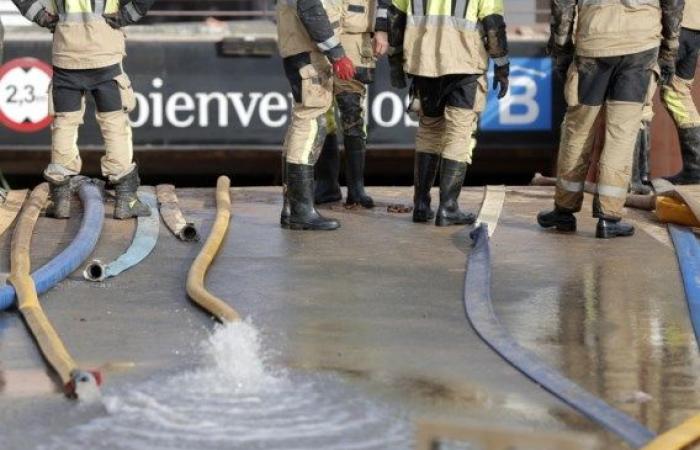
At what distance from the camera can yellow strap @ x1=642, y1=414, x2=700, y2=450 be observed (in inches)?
189

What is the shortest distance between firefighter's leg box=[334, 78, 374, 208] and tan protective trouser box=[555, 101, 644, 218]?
1690mm

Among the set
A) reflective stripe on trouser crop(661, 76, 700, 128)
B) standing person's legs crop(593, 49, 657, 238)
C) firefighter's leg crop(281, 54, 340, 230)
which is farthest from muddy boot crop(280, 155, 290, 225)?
reflective stripe on trouser crop(661, 76, 700, 128)

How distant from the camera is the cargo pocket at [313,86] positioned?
30.0 ft

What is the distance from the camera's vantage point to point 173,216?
9.46 meters

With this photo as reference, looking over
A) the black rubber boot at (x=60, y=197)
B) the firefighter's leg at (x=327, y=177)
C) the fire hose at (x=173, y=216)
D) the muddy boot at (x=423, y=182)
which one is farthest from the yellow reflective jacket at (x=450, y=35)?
the black rubber boot at (x=60, y=197)

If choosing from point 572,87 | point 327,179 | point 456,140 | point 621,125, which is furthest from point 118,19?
point 621,125

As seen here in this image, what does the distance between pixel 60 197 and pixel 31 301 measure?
281 cm

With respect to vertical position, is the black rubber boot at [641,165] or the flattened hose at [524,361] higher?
the flattened hose at [524,361]

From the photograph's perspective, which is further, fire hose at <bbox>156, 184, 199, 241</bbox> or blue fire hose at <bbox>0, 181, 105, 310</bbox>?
fire hose at <bbox>156, 184, 199, 241</bbox>

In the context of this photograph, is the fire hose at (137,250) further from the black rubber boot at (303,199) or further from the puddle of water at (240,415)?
the puddle of water at (240,415)

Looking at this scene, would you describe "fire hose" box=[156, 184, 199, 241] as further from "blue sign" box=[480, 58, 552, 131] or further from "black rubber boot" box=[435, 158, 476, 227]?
"blue sign" box=[480, 58, 552, 131]

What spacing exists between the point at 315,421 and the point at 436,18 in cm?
444

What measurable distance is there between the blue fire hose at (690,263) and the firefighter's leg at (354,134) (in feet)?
7.37

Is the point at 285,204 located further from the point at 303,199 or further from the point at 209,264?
the point at 209,264
